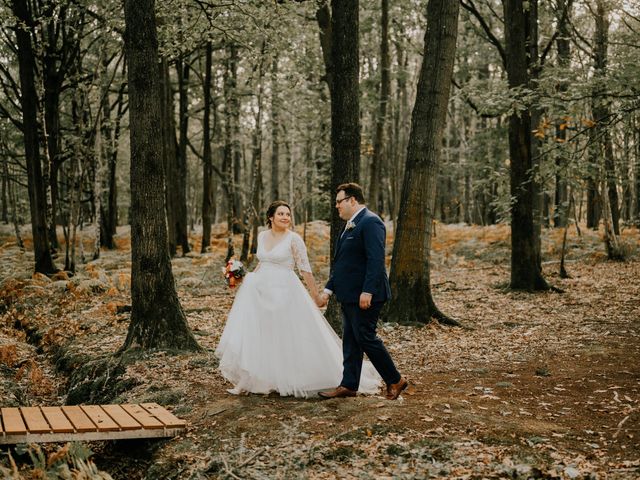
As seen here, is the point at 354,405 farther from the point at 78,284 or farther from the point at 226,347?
the point at 78,284

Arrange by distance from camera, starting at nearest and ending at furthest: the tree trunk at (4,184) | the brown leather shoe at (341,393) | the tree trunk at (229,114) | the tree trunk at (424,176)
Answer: the brown leather shoe at (341,393)
the tree trunk at (424,176)
the tree trunk at (229,114)
the tree trunk at (4,184)

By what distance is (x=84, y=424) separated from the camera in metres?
5.71

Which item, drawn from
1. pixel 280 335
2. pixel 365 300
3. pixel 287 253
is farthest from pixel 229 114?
pixel 365 300

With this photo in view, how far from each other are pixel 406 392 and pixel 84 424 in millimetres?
3607

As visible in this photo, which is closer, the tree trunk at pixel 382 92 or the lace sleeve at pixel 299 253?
the lace sleeve at pixel 299 253

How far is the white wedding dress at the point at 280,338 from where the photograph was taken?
684cm

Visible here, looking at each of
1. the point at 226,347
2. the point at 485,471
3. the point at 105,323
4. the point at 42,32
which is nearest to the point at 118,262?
the point at 42,32

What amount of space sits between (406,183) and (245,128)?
53.8 feet

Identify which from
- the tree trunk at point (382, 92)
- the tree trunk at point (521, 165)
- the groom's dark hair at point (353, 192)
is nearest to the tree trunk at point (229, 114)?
the tree trunk at point (382, 92)

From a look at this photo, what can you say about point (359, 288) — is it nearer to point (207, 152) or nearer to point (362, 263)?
point (362, 263)

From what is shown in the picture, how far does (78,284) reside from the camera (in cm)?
1485

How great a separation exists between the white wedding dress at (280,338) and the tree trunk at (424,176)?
4.37 m

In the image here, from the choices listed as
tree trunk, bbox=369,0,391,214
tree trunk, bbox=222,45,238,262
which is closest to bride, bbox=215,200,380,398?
tree trunk, bbox=369,0,391,214

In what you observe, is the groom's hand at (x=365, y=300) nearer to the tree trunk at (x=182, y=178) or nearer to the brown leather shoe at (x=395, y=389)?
the brown leather shoe at (x=395, y=389)
